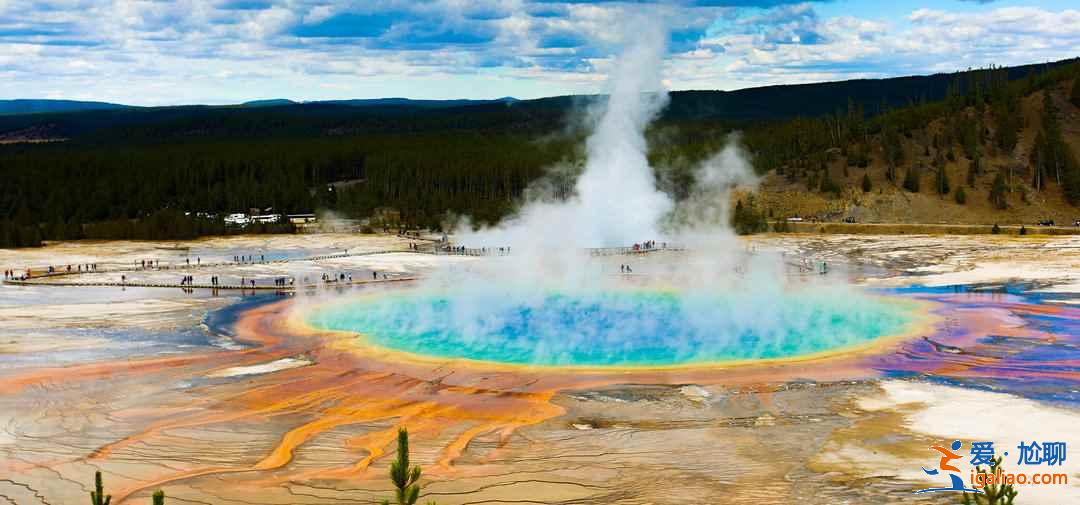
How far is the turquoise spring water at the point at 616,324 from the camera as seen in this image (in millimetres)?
22016

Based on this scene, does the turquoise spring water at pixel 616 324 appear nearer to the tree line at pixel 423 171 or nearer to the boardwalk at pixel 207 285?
the boardwalk at pixel 207 285

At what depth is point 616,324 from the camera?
2600 cm

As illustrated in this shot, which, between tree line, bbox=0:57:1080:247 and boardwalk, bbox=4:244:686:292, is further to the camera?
tree line, bbox=0:57:1080:247

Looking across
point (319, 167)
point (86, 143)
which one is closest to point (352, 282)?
point (319, 167)

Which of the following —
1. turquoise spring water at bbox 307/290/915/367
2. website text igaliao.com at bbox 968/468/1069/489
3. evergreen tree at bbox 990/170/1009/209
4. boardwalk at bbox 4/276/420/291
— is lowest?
website text igaliao.com at bbox 968/468/1069/489

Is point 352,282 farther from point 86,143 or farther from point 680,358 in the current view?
point 86,143

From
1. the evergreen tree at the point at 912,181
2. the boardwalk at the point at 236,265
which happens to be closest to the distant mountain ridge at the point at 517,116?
the evergreen tree at the point at 912,181

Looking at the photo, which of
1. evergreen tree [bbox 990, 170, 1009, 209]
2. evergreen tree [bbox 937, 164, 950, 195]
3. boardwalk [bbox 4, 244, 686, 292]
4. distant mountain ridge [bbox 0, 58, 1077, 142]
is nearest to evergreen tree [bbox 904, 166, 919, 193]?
evergreen tree [bbox 937, 164, 950, 195]

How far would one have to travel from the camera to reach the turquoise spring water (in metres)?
22.0

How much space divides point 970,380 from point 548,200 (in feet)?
140

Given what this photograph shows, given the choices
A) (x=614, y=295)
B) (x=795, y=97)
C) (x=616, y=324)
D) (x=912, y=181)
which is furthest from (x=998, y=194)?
(x=795, y=97)

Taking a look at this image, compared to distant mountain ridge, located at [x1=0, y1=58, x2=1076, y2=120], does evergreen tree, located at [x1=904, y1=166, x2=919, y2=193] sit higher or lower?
lower

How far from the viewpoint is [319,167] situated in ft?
267

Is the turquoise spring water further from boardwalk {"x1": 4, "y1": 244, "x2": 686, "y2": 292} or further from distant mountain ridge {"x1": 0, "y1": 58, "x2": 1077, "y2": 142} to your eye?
distant mountain ridge {"x1": 0, "y1": 58, "x2": 1077, "y2": 142}
